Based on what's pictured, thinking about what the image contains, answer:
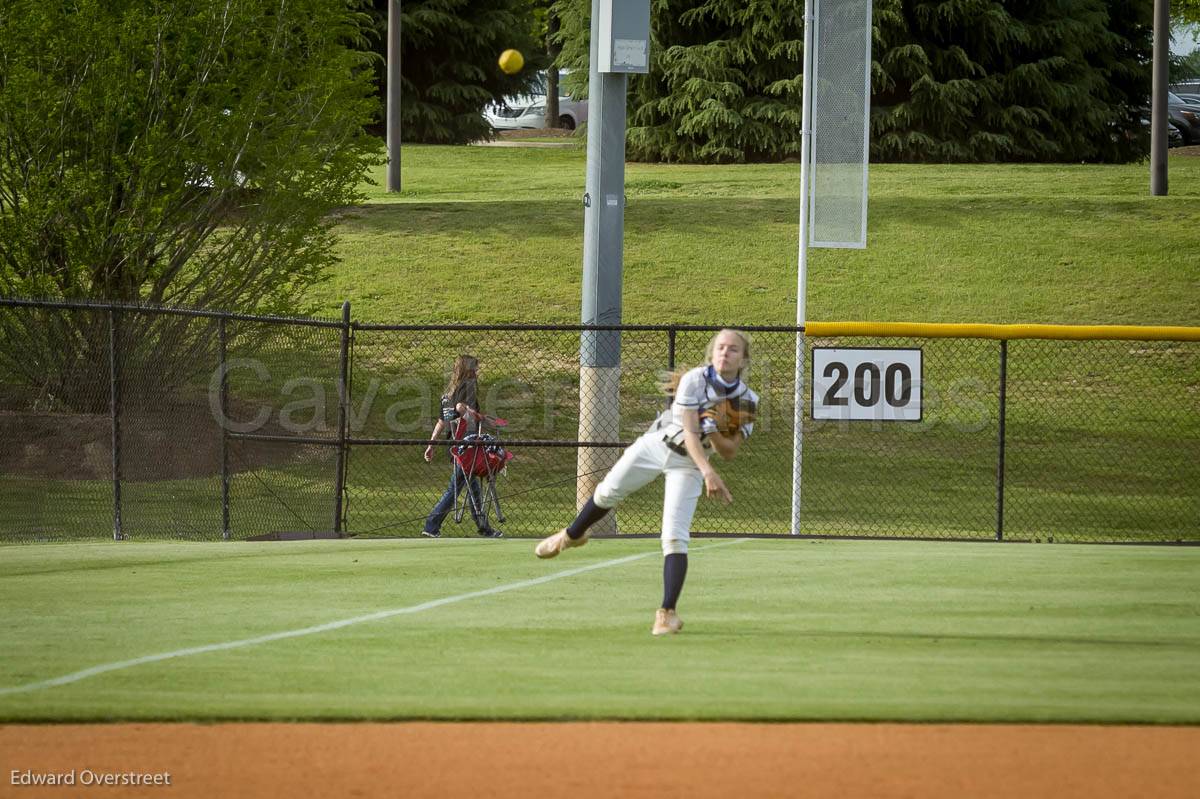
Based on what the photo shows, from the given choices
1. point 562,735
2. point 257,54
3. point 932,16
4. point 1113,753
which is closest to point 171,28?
point 257,54

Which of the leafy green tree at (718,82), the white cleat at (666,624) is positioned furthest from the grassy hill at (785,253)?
the white cleat at (666,624)

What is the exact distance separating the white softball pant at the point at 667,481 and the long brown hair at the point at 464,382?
19.8ft

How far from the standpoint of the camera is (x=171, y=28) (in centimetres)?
1733

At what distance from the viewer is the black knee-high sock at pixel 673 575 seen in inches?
311

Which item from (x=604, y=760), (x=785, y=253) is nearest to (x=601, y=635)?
(x=604, y=760)

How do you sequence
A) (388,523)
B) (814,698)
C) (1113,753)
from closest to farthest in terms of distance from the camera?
(1113,753)
(814,698)
(388,523)

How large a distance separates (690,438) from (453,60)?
34276 mm

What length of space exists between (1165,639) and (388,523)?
9.19 m

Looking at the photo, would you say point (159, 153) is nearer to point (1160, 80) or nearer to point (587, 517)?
point (587, 517)

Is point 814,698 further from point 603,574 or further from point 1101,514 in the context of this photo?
point 1101,514

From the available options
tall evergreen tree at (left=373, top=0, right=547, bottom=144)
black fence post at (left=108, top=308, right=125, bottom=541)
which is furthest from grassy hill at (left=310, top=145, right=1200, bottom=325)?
tall evergreen tree at (left=373, top=0, right=547, bottom=144)

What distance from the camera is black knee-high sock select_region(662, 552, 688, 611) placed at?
25.9 feet

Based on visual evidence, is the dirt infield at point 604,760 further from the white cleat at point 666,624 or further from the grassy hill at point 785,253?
the grassy hill at point 785,253

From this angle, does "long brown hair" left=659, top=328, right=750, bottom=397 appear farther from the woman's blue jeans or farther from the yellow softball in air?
the yellow softball in air
